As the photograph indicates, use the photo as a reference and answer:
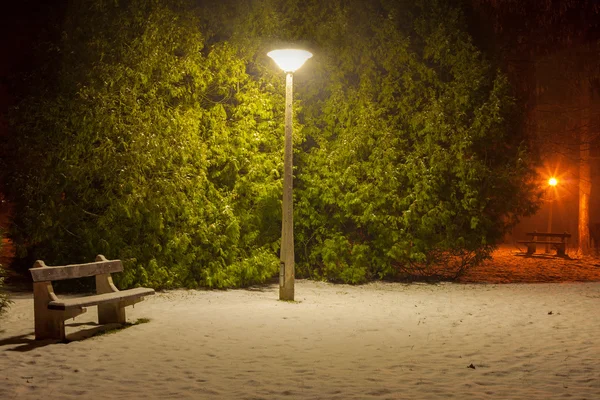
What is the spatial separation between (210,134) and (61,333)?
695cm

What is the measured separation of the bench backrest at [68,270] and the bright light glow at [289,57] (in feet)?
15.0

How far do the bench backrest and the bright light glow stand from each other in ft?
15.0

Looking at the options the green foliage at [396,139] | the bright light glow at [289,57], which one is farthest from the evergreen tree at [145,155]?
the bright light glow at [289,57]

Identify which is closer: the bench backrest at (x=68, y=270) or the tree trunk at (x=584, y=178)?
the bench backrest at (x=68, y=270)

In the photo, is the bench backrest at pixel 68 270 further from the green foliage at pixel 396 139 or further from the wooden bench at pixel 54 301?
the green foliage at pixel 396 139

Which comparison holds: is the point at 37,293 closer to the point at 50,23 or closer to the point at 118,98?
the point at 118,98

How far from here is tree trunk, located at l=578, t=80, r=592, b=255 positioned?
988 inches

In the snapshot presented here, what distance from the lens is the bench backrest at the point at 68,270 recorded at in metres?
9.27

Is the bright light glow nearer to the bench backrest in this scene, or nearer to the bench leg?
the bench backrest

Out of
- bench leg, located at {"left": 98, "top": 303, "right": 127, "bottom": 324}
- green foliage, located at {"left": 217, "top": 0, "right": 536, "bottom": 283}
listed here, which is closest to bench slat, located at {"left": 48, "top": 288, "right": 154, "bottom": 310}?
bench leg, located at {"left": 98, "top": 303, "right": 127, "bottom": 324}

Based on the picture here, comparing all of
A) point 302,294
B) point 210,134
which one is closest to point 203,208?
point 210,134

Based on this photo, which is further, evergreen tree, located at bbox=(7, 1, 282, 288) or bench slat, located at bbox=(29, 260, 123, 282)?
evergreen tree, located at bbox=(7, 1, 282, 288)

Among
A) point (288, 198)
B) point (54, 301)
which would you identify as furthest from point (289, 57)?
point (54, 301)

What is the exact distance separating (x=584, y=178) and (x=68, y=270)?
68.4ft
